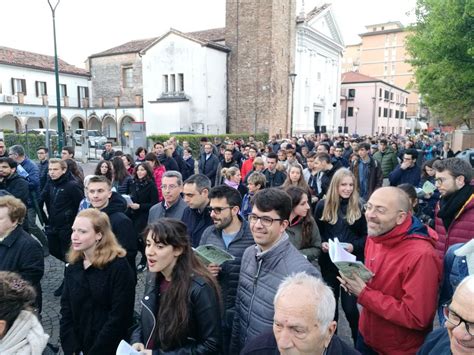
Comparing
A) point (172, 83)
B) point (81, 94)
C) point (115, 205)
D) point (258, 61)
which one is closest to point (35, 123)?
point (81, 94)

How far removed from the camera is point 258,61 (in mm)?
33438

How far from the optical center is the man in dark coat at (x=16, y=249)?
11.3ft

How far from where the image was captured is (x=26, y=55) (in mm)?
39719

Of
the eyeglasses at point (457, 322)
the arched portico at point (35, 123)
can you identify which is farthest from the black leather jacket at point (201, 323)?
the arched portico at point (35, 123)

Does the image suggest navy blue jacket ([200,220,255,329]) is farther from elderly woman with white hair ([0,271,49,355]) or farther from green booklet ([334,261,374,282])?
elderly woman with white hair ([0,271,49,355])

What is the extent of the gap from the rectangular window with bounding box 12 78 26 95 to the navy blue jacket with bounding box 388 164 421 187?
3900 cm

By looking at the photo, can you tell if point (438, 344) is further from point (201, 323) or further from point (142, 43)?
point (142, 43)

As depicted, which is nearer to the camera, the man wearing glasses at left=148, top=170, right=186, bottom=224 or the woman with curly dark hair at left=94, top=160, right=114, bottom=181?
the man wearing glasses at left=148, top=170, right=186, bottom=224

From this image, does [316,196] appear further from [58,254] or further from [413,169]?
[58,254]

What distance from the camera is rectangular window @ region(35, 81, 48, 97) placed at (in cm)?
3906

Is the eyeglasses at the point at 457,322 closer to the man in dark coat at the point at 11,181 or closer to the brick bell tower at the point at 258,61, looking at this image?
the man in dark coat at the point at 11,181

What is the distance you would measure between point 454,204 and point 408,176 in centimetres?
457

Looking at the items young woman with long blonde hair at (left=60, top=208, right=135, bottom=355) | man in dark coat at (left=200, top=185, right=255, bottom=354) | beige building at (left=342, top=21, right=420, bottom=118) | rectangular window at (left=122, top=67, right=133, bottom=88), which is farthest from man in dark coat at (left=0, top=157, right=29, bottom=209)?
beige building at (left=342, top=21, right=420, bottom=118)

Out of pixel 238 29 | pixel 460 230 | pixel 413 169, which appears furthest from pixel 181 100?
Answer: pixel 460 230
